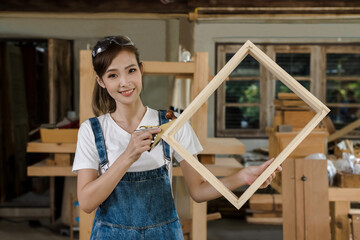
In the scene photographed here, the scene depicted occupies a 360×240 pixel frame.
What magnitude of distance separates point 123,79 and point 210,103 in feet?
15.2

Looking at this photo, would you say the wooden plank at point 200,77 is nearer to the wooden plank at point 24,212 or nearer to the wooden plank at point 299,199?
the wooden plank at point 299,199

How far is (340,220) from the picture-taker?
294 centimetres

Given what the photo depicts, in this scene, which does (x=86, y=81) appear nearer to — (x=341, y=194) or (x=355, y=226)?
(x=341, y=194)

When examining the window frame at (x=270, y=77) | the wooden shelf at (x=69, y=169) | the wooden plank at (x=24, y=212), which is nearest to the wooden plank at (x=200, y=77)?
the wooden shelf at (x=69, y=169)

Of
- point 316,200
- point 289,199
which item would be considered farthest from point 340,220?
point 289,199


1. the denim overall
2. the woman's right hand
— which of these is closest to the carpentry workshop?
the denim overall

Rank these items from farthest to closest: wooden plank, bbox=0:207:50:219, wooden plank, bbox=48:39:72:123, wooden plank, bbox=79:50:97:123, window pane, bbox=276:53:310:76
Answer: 1. window pane, bbox=276:53:310:76
2. wooden plank, bbox=0:207:50:219
3. wooden plank, bbox=48:39:72:123
4. wooden plank, bbox=79:50:97:123

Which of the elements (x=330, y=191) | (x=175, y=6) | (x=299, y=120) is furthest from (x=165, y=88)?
(x=330, y=191)

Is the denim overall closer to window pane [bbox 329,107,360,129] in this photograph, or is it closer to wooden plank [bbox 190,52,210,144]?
wooden plank [bbox 190,52,210,144]

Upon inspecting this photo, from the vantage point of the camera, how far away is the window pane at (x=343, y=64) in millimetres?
6113

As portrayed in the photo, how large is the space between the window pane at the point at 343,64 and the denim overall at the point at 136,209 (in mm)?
5218

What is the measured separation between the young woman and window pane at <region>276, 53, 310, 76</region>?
190 inches

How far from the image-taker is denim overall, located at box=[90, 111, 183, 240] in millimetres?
1601

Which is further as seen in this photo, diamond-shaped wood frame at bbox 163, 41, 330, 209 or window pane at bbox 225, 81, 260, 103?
window pane at bbox 225, 81, 260, 103
